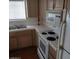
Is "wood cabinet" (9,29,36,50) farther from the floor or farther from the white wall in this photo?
the white wall

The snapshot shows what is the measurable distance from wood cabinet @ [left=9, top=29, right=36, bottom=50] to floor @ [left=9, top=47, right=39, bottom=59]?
0.48 feet

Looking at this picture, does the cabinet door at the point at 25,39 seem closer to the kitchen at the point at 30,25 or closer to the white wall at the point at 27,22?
the kitchen at the point at 30,25

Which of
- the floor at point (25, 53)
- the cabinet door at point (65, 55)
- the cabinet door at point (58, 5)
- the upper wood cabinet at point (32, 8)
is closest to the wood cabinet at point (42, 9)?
the upper wood cabinet at point (32, 8)

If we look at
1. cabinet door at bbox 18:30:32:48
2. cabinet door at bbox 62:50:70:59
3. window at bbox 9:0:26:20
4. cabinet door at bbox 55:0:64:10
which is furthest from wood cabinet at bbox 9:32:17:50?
cabinet door at bbox 62:50:70:59

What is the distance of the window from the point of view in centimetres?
479

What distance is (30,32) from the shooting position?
173 inches

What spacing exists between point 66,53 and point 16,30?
9.22ft

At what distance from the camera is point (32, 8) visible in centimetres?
475

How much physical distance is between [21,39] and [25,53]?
0.52 meters

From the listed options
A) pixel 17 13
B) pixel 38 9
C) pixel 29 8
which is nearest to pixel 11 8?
pixel 17 13

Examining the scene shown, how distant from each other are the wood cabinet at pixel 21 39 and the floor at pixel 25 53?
0.48 ft

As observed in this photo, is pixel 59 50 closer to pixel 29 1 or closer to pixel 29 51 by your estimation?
pixel 29 51

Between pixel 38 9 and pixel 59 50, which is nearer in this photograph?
pixel 59 50
